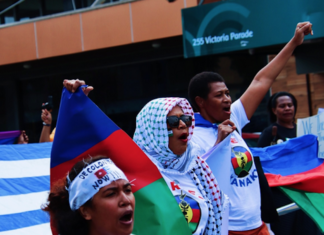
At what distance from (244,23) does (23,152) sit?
4.96 meters

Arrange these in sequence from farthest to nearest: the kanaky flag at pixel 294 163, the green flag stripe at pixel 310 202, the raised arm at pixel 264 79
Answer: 1. the kanaky flag at pixel 294 163
2. the green flag stripe at pixel 310 202
3. the raised arm at pixel 264 79

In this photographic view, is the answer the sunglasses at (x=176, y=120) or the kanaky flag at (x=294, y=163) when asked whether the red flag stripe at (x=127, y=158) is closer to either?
the sunglasses at (x=176, y=120)

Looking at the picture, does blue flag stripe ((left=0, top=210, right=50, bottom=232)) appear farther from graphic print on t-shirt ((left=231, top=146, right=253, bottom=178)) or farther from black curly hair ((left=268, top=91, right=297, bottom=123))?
black curly hair ((left=268, top=91, right=297, bottom=123))

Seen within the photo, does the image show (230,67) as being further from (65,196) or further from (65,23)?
(65,196)

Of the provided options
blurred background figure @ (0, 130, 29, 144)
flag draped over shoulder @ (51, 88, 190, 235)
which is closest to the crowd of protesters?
flag draped over shoulder @ (51, 88, 190, 235)

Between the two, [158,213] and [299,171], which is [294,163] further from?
[158,213]

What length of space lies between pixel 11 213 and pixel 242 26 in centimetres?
565

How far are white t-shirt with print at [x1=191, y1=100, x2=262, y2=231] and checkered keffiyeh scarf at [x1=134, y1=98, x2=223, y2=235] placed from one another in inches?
13.7

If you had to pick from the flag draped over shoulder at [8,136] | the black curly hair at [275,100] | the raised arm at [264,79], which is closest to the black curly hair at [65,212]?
the raised arm at [264,79]

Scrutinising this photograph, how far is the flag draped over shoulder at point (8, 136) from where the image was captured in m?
5.01

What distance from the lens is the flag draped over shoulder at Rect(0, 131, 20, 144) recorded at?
5005 mm

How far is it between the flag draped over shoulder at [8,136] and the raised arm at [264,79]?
9.03 feet

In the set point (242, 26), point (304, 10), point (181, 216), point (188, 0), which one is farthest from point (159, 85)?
point (181, 216)

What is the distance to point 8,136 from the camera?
507 cm
